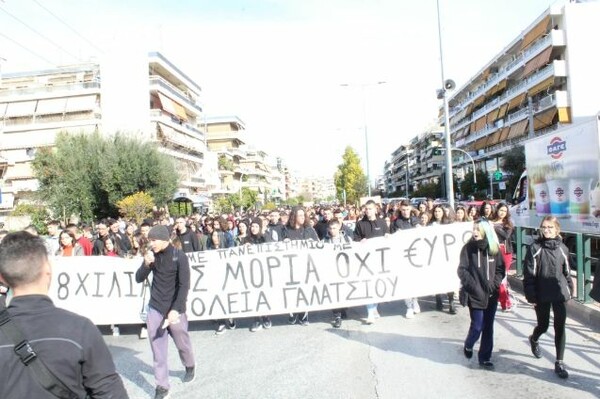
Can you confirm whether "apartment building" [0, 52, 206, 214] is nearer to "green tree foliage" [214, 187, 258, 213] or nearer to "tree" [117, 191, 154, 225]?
"green tree foliage" [214, 187, 258, 213]

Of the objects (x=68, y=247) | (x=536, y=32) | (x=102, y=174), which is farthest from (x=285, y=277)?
(x=536, y=32)

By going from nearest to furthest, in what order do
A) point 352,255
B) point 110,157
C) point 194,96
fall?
1. point 352,255
2. point 110,157
3. point 194,96

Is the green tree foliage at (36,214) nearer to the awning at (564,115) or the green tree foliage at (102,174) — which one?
the green tree foliage at (102,174)

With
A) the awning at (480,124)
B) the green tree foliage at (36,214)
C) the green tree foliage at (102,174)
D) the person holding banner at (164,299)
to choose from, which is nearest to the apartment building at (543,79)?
the awning at (480,124)

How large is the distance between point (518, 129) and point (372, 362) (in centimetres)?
5509

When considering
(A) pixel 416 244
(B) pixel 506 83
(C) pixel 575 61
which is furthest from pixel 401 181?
(A) pixel 416 244

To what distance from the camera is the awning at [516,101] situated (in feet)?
178

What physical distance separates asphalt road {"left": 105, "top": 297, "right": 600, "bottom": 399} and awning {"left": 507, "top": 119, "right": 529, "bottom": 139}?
165 feet

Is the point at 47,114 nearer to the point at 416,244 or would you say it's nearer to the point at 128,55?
the point at 128,55

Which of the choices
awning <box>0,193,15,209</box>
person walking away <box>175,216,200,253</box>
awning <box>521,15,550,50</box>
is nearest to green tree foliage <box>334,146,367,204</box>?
awning <box>521,15,550,50</box>

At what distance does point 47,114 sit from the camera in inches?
2132

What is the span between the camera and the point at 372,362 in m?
5.95

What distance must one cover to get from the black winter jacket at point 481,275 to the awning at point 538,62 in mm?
46226

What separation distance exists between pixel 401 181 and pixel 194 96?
10405 cm
